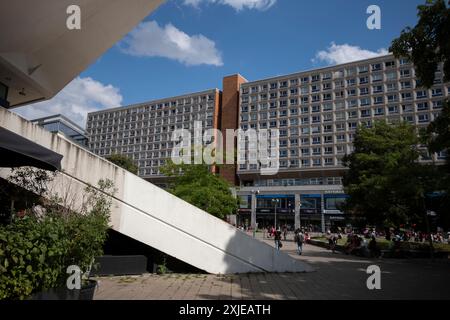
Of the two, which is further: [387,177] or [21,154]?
[387,177]

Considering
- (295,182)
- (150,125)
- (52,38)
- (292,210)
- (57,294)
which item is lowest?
(57,294)

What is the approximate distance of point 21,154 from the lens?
14.6 ft

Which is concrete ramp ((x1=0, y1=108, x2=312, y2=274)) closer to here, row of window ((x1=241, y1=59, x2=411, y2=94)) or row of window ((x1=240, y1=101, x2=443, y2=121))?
row of window ((x1=240, y1=101, x2=443, y2=121))

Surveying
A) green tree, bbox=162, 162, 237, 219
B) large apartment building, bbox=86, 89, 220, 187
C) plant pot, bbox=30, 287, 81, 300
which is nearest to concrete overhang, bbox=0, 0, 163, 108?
plant pot, bbox=30, 287, 81, 300

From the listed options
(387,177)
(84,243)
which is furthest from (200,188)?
(84,243)

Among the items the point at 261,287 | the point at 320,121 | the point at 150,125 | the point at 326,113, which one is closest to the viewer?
the point at 261,287

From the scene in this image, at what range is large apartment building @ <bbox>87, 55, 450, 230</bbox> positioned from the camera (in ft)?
204

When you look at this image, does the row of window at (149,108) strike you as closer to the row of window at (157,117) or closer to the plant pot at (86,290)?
the row of window at (157,117)

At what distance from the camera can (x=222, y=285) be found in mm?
8906

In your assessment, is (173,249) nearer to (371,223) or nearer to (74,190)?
(74,190)

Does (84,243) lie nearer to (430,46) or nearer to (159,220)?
(159,220)

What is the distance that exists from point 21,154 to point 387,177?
822 inches

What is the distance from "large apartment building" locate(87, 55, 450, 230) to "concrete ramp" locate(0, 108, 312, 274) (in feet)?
161

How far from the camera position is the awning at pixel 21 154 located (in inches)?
174
